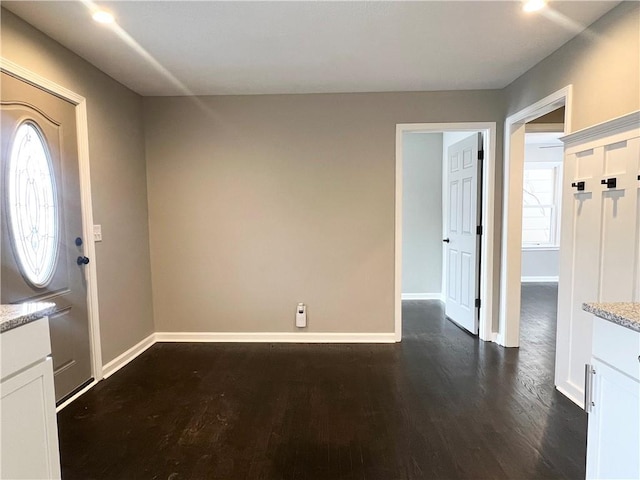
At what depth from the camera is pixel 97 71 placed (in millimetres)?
2896

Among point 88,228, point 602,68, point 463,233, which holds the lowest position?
point 463,233

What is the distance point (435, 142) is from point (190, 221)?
3616mm

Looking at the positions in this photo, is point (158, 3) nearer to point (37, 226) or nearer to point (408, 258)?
point (37, 226)

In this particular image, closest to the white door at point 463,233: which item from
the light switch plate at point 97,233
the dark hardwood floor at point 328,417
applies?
the dark hardwood floor at point 328,417

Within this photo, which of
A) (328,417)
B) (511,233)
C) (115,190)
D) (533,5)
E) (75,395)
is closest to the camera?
(533,5)

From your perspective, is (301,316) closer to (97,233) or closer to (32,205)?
(97,233)

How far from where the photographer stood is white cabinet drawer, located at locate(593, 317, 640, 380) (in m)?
1.23

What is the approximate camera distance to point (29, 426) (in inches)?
52.3

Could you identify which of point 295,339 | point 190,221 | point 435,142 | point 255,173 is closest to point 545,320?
point 435,142

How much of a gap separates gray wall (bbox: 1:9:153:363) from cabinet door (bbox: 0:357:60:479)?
1.65 metres

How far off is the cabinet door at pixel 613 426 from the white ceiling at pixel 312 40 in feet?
6.49

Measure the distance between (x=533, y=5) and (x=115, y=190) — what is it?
130 inches

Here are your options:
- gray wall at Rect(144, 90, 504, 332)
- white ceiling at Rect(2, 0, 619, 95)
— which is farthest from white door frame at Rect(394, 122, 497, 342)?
white ceiling at Rect(2, 0, 619, 95)

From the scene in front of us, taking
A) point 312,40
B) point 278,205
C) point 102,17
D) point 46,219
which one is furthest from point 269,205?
point 102,17
